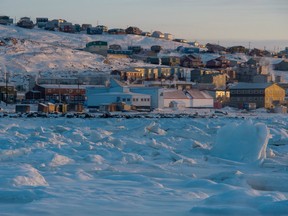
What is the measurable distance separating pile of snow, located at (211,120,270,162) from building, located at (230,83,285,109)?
888 inches

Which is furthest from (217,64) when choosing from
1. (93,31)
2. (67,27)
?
(67,27)

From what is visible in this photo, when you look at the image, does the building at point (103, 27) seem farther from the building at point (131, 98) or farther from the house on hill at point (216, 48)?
the building at point (131, 98)

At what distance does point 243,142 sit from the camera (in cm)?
1179

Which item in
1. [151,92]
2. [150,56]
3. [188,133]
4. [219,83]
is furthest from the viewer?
[150,56]

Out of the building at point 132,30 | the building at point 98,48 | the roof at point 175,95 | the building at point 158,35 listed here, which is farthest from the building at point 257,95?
the building at point 158,35

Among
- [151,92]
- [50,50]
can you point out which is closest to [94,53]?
[50,50]

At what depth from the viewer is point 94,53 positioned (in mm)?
59062

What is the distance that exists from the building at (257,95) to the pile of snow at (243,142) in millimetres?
22545

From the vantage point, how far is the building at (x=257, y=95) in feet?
115

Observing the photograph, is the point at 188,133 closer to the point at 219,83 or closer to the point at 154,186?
the point at 154,186

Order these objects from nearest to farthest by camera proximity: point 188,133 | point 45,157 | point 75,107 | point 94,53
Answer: point 45,157
point 188,133
point 75,107
point 94,53

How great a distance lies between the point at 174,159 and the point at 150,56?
171 feet

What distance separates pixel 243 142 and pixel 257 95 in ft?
77.6

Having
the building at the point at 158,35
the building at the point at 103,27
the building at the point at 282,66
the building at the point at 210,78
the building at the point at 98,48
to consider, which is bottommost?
the building at the point at 210,78
